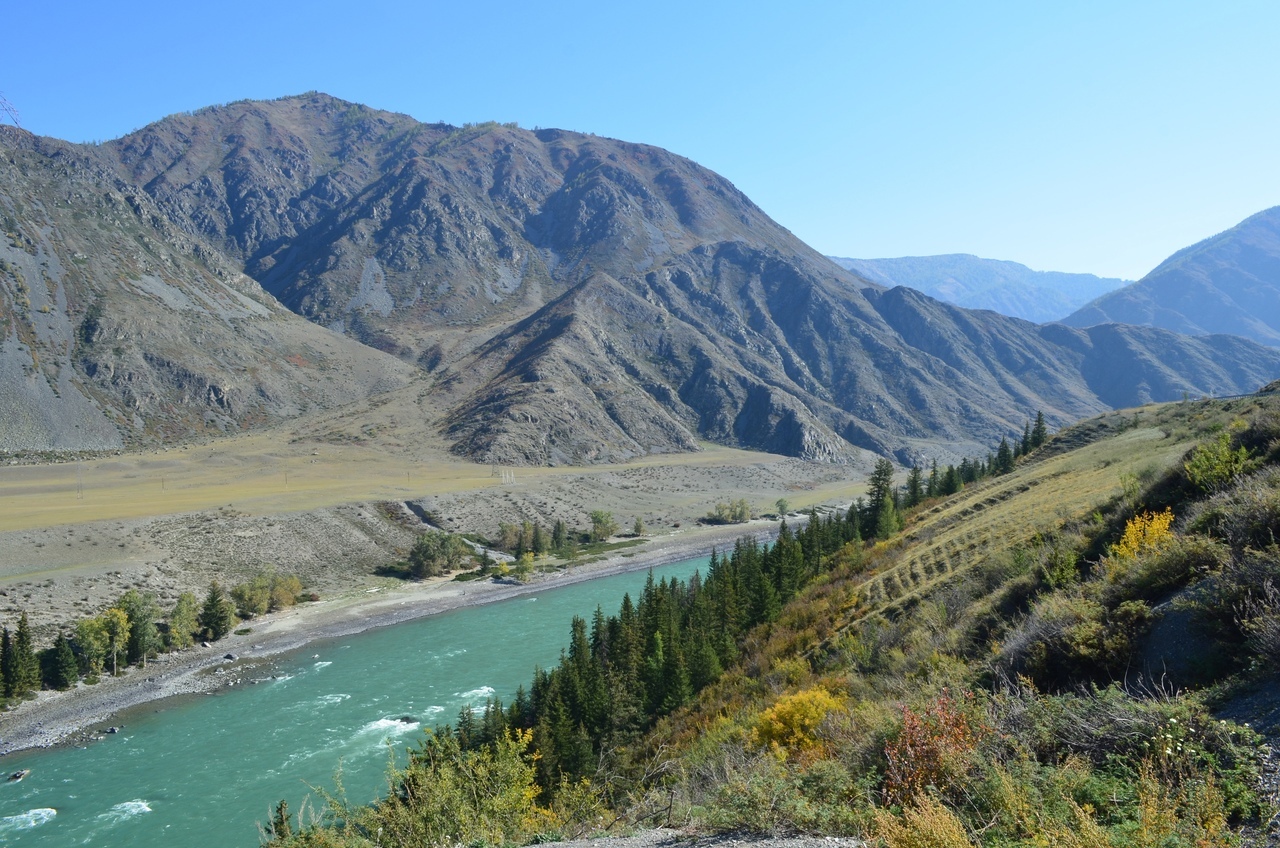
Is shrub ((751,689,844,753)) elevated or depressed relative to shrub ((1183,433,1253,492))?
depressed

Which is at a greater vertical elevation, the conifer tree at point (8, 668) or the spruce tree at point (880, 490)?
the spruce tree at point (880, 490)

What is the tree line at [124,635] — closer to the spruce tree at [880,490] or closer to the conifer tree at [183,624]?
the conifer tree at [183,624]

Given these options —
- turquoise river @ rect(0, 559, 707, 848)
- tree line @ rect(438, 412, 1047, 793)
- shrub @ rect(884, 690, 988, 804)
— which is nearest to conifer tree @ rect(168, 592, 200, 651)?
turquoise river @ rect(0, 559, 707, 848)

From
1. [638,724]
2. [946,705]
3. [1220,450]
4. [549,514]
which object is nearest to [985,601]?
[1220,450]

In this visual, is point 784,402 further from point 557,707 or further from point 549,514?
point 557,707

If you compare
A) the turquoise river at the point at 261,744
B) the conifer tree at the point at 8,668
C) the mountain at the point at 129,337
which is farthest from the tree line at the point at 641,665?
the mountain at the point at 129,337

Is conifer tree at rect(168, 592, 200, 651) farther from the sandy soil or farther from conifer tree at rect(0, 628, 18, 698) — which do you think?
conifer tree at rect(0, 628, 18, 698)

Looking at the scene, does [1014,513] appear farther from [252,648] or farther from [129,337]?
[129,337]
